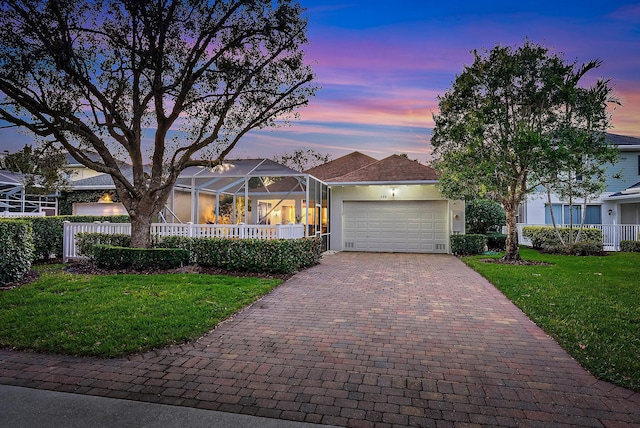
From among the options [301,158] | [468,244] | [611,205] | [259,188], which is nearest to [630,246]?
[611,205]

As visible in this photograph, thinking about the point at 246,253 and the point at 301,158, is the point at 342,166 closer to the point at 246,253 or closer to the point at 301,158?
the point at 246,253

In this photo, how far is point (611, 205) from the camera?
18.4 meters

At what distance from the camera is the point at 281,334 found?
477 cm

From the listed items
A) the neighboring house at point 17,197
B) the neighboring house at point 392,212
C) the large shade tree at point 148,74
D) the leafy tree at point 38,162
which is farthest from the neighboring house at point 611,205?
the neighboring house at point 17,197

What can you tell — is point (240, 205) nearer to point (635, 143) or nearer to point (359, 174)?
point (359, 174)

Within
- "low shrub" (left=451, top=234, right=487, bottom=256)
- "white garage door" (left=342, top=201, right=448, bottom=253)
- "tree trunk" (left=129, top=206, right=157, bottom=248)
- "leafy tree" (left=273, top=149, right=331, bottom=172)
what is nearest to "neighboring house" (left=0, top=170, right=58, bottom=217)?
"tree trunk" (left=129, top=206, right=157, bottom=248)

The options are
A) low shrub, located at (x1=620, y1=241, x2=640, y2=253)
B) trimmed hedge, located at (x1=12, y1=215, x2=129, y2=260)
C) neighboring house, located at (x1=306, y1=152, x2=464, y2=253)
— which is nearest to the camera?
trimmed hedge, located at (x1=12, y1=215, x2=129, y2=260)

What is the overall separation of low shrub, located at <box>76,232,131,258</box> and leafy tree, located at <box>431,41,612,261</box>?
33.3ft

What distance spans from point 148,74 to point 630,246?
1911cm

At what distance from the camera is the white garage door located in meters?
15.7

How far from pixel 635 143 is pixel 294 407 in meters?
23.0

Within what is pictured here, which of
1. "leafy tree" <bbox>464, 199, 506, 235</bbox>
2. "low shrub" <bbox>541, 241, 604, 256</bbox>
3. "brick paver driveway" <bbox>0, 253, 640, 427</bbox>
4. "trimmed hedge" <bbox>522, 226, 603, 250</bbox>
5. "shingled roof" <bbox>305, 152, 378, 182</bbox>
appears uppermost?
"shingled roof" <bbox>305, 152, 378, 182</bbox>

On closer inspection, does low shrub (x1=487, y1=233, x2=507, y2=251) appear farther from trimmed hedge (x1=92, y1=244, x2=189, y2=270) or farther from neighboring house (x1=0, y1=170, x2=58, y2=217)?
neighboring house (x1=0, y1=170, x2=58, y2=217)

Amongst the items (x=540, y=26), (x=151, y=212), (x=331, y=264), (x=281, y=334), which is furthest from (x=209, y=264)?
(x=540, y=26)
